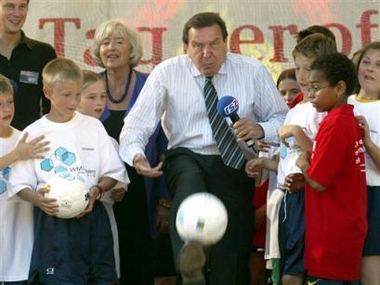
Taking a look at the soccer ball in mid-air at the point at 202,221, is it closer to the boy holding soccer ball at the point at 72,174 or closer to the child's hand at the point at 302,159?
the child's hand at the point at 302,159

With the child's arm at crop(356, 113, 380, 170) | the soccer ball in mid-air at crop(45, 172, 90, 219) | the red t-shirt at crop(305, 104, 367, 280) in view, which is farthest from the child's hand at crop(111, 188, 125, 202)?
the child's arm at crop(356, 113, 380, 170)

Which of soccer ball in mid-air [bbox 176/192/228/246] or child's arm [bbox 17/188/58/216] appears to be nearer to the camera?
soccer ball in mid-air [bbox 176/192/228/246]

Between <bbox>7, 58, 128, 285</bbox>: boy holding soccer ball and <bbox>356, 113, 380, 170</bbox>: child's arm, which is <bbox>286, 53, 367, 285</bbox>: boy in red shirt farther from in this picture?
<bbox>7, 58, 128, 285</bbox>: boy holding soccer ball

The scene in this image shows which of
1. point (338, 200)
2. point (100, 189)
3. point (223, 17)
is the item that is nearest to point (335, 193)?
point (338, 200)

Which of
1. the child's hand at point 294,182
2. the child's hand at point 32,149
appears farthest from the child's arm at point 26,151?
the child's hand at point 294,182

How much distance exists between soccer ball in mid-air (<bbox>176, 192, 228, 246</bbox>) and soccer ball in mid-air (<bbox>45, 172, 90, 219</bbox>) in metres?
0.79

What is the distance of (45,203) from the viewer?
5902mm

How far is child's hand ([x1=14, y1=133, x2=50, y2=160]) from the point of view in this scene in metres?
6.04

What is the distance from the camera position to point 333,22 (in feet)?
25.6

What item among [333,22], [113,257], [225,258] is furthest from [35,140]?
[333,22]

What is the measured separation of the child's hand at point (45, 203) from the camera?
19.3 ft

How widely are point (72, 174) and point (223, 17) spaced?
2318 mm

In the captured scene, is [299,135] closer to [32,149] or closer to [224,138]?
[224,138]

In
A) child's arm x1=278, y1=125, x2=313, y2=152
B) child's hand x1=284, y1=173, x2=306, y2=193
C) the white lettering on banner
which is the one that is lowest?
child's hand x1=284, y1=173, x2=306, y2=193
